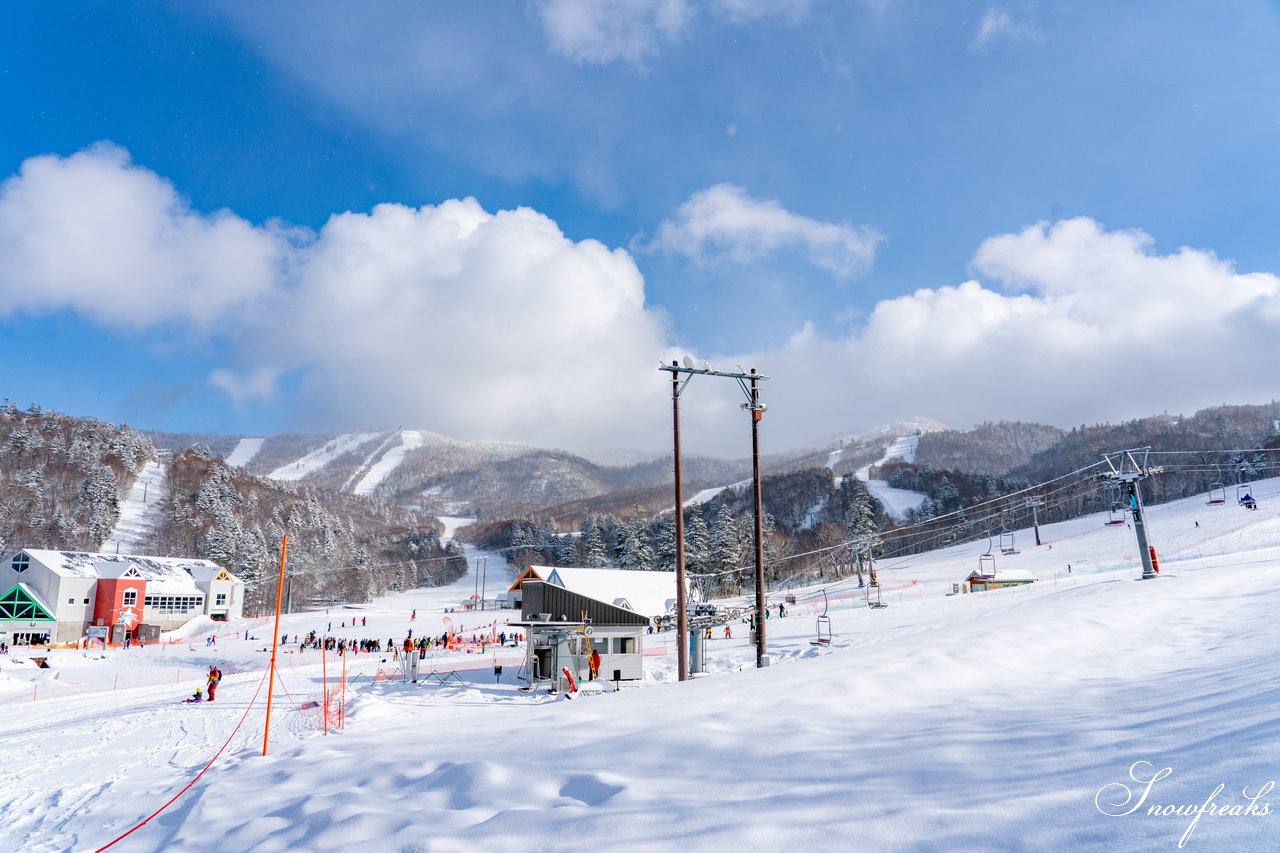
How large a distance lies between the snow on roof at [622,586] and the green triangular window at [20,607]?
55.4 meters

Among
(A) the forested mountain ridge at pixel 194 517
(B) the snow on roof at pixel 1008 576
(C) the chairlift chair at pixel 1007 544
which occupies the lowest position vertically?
(B) the snow on roof at pixel 1008 576

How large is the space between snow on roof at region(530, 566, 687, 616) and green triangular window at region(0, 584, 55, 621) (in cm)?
5544

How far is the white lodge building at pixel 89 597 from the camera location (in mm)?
63375

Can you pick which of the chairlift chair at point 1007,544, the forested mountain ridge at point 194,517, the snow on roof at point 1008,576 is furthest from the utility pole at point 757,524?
the forested mountain ridge at point 194,517

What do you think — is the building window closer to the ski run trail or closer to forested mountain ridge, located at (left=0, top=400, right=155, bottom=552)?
forested mountain ridge, located at (left=0, top=400, right=155, bottom=552)

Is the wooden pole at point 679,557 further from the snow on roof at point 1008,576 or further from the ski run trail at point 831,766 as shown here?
the snow on roof at point 1008,576

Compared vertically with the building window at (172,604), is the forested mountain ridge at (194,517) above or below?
above

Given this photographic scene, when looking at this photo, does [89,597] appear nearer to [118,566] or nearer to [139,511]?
[118,566]

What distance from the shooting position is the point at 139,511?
459 feet

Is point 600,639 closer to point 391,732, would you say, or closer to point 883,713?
point 391,732

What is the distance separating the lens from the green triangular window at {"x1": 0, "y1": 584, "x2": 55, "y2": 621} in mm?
63156

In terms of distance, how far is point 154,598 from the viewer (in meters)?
70.5

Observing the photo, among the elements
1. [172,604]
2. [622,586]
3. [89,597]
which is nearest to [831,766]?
[622,586]

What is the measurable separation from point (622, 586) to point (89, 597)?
197ft
